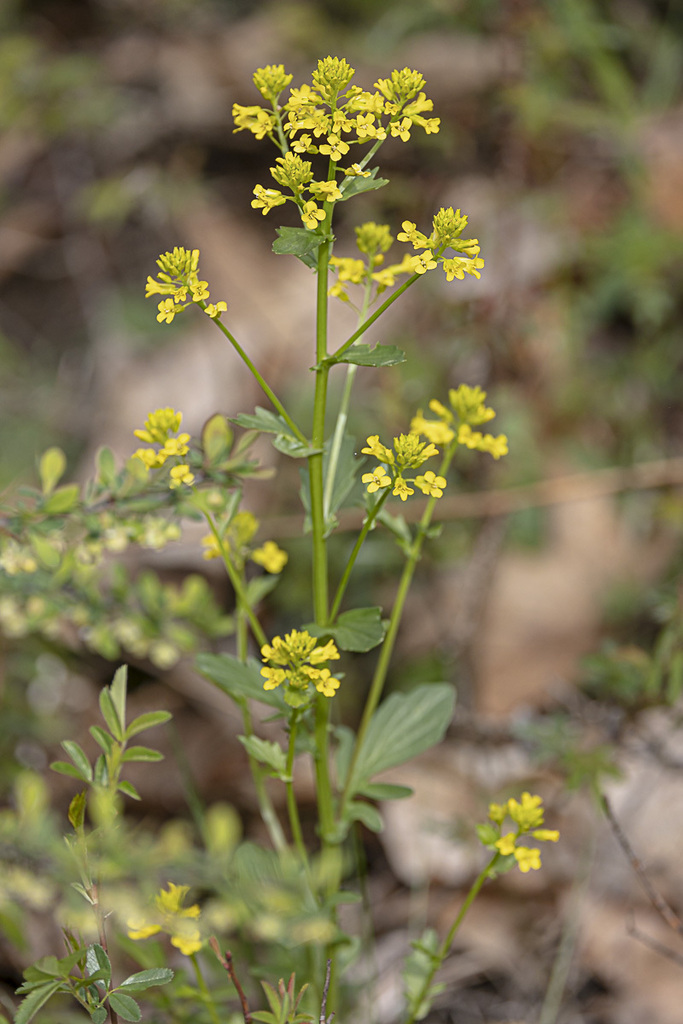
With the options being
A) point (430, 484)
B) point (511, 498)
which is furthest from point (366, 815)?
point (511, 498)

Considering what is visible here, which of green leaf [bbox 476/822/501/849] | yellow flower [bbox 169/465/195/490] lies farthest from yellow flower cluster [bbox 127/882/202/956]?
yellow flower [bbox 169/465/195/490]

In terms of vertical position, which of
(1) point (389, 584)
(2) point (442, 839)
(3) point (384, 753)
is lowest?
(2) point (442, 839)

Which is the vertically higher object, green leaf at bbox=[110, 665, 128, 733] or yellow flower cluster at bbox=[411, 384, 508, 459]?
yellow flower cluster at bbox=[411, 384, 508, 459]

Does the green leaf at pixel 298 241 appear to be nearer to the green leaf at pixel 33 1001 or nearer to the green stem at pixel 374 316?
the green stem at pixel 374 316

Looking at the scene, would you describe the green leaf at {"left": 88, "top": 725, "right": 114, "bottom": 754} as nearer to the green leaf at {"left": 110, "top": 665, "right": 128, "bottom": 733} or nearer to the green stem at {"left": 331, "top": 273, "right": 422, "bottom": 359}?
the green leaf at {"left": 110, "top": 665, "right": 128, "bottom": 733}

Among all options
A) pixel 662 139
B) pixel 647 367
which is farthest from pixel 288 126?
pixel 662 139

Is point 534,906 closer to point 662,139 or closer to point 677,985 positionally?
point 677,985

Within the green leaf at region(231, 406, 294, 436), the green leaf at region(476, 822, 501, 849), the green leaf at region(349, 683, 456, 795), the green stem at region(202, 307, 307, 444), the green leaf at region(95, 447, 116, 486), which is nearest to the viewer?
the green stem at region(202, 307, 307, 444)
